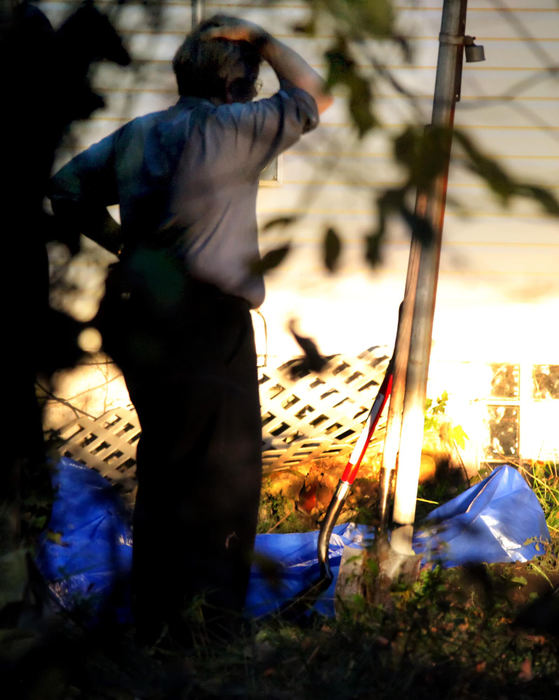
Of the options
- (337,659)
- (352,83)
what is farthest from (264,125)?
(337,659)

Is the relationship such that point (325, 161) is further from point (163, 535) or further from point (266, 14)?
point (163, 535)

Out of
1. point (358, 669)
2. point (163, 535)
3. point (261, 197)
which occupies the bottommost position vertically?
point (358, 669)

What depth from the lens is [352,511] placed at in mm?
3949

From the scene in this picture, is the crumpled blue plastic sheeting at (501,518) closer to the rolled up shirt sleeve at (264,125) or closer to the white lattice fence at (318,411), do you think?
the white lattice fence at (318,411)

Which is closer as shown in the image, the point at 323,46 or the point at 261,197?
the point at 323,46

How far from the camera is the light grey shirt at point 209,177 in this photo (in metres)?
1.42

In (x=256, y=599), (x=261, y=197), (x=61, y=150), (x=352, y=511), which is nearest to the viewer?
(x=61, y=150)

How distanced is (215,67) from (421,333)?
1.01m

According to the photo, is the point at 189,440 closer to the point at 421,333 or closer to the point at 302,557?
the point at 421,333

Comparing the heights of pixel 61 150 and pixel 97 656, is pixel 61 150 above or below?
above

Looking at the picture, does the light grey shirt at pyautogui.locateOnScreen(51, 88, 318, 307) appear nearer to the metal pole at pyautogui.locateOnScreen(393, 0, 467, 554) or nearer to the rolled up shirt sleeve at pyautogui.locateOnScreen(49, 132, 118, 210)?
the rolled up shirt sleeve at pyautogui.locateOnScreen(49, 132, 118, 210)

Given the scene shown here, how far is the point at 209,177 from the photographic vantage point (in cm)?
144

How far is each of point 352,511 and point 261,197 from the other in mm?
2466

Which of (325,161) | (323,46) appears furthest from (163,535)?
(323,46)
